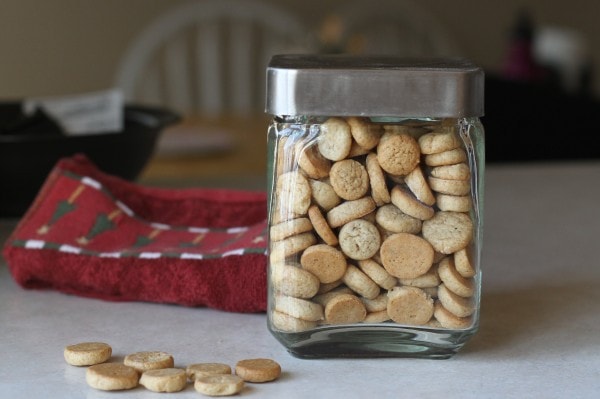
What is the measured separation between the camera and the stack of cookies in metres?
0.62

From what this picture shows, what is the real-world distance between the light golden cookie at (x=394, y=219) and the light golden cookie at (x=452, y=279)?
0.11 feet

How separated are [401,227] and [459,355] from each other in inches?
4.4

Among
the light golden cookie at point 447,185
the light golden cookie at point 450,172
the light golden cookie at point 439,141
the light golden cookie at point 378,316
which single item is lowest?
the light golden cookie at point 378,316

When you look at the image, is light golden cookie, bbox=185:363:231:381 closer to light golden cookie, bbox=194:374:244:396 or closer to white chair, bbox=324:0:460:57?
light golden cookie, bbox=194:374:244:396

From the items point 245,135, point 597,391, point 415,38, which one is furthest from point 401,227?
point 415,38

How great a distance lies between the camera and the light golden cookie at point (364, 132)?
24.5 inches

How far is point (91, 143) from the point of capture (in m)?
1.01

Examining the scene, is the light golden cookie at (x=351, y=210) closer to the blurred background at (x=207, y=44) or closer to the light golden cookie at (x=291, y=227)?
the light golden cookie at (x=291, y=227)

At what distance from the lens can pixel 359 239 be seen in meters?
0.63

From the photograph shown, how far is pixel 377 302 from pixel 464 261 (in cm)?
6

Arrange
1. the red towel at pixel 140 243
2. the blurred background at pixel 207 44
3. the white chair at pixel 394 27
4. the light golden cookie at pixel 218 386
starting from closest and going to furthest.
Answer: the light golden cookie at pixel 218 386, the red towel at pixel 140 243, the blurred background at pixel 207 44, the white chair at pixel 394 27

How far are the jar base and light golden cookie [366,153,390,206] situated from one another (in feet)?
0.28

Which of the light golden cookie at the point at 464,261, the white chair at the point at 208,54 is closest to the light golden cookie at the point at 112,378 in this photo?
the light golden cookie at the point at 464,261

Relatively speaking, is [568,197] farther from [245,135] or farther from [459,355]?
[245,135]
